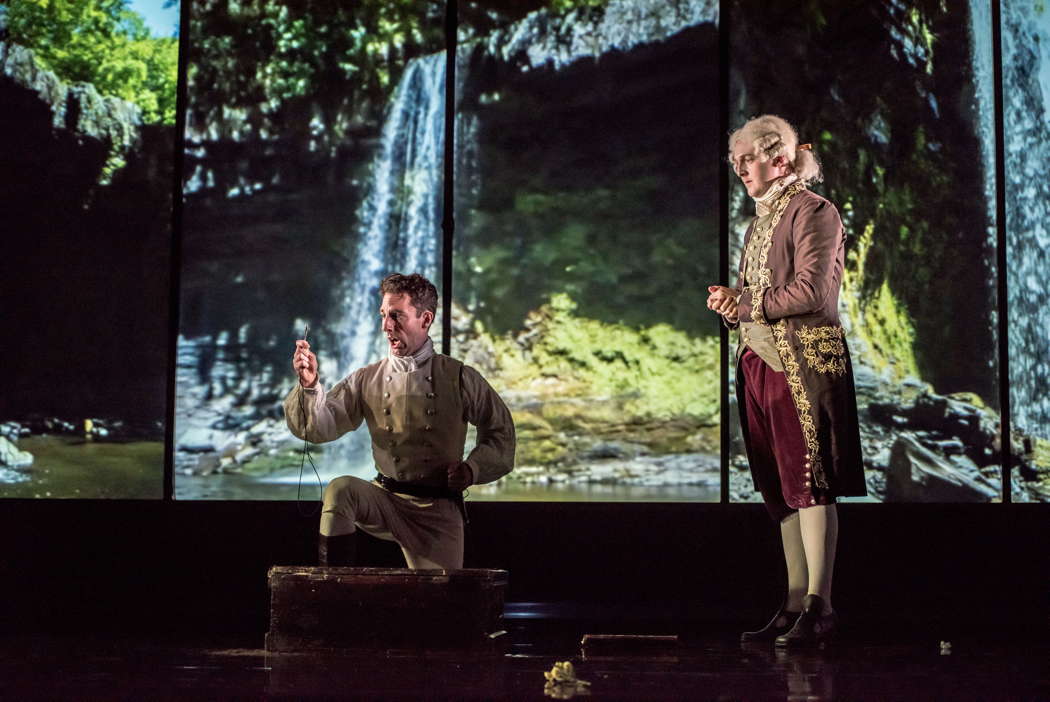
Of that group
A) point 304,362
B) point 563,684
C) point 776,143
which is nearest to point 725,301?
point 776,143

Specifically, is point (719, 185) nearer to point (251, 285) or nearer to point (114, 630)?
point (251, 285)

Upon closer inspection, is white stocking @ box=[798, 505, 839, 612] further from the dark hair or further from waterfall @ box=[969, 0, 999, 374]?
waterfall @ box=[969, 0, 999, 374]

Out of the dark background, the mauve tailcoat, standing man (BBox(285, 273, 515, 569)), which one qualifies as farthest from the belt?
the dark background

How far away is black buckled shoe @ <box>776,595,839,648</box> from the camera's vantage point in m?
3.03

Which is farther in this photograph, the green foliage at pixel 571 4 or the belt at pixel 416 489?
the green foliage at pixel 571 4

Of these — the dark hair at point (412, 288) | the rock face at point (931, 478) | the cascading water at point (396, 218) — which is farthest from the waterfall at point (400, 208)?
the rock face at point (931, 478)

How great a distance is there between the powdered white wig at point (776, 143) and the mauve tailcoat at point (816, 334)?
0.48ft

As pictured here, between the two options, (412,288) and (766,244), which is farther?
(412,288)

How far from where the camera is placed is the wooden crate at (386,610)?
2.93 metres

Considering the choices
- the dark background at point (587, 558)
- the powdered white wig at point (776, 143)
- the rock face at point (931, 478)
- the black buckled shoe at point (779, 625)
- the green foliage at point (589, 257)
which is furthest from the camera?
the green foliage at point (589, 257)

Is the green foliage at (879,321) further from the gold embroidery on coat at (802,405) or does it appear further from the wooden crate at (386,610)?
the wooden crate at (386,610)

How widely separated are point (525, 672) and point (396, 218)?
3.02m

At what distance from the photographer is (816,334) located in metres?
3.20

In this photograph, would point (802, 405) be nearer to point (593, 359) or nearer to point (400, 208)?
point (593, 359)
